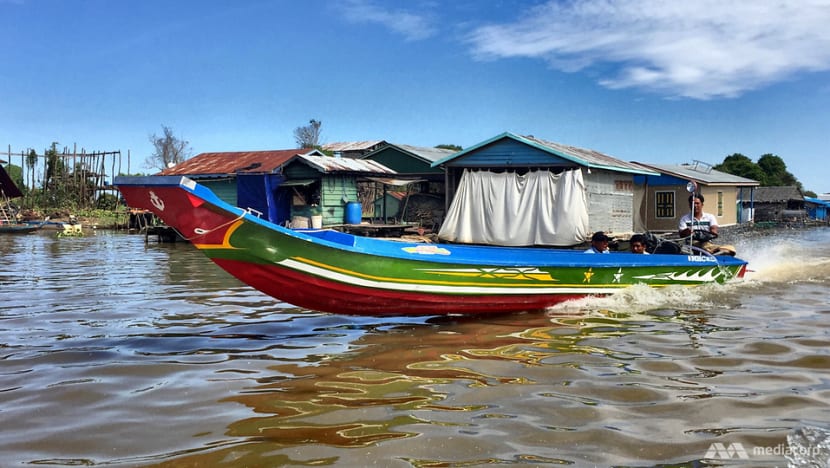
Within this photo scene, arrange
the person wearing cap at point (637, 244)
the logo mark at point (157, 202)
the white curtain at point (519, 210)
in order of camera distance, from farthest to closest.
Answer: the white curtain at point (519, 210), the person wearing cap at point (637, 244), the logo mark at point (157, 202)

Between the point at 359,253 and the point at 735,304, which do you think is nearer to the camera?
the point at 359,253

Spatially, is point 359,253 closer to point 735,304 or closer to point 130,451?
point 130,451

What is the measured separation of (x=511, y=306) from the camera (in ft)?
24.2

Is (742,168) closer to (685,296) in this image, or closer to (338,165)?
(338,165)

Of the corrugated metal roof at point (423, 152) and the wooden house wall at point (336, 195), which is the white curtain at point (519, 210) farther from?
the corrugated metal roof at point (423, 152)

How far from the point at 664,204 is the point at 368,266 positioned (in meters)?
21.6

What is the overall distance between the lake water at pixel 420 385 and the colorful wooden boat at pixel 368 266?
31cm

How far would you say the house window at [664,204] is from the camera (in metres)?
24.8

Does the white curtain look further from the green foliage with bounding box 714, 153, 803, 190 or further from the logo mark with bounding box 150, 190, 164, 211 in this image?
the green foliage with bounding box 714, 153, 803, 190

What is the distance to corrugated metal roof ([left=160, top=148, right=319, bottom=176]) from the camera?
26.6 metres

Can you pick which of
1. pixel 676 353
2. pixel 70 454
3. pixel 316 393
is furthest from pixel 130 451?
pixel 676 353

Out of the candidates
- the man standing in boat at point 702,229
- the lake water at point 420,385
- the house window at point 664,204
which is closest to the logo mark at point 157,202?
the lake water at point 420,385

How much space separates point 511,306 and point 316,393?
3387 mm

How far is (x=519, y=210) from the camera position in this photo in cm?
→ 1770
